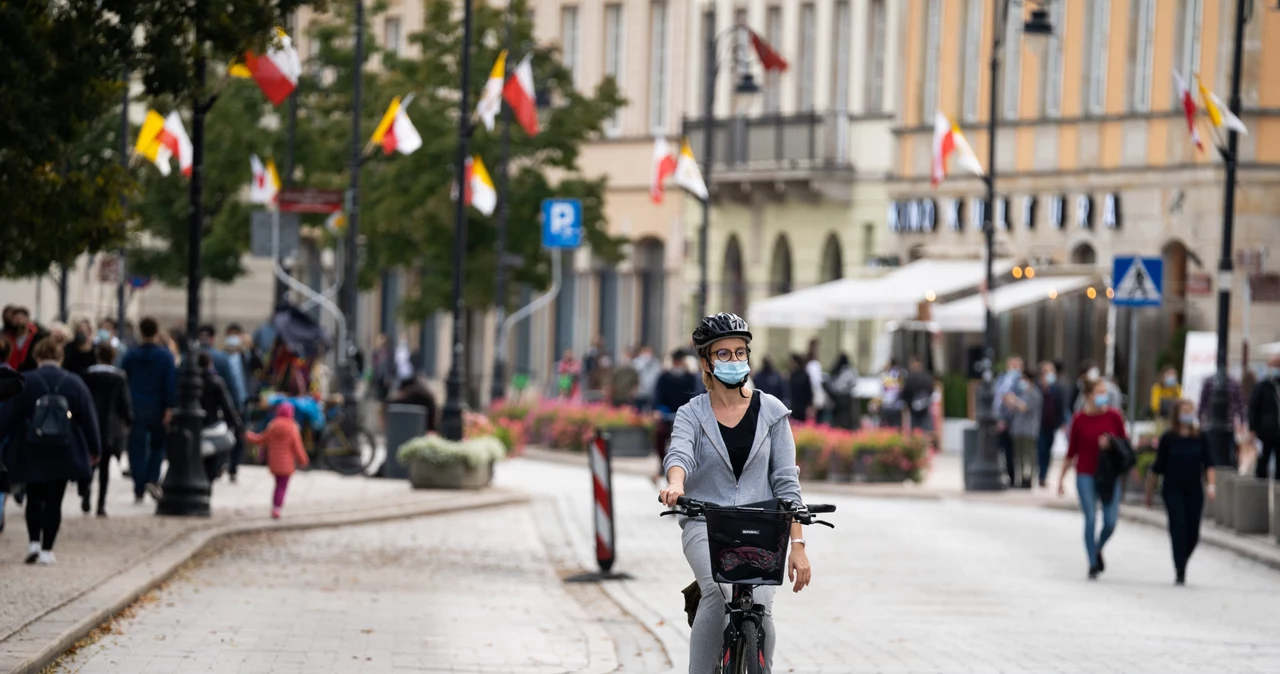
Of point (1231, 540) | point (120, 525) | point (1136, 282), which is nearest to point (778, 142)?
point (1136, 282)

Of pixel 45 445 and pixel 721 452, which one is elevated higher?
pixel 721 452

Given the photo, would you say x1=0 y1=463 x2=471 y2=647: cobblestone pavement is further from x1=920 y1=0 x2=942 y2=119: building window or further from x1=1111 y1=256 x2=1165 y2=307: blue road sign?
x1=920 y1=0 x2=942 y2=119: building window

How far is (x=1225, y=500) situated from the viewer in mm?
27516

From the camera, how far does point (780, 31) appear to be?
60.4m

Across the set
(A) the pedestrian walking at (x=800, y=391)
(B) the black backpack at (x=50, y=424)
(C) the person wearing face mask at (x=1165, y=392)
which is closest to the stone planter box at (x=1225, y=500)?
(C) the person wearing face mask at (x=1165, y=392)

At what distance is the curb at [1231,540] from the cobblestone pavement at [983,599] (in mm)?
192

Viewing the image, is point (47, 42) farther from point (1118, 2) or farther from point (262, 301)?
point (262, 301)

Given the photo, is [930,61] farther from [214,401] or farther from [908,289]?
[214,401]

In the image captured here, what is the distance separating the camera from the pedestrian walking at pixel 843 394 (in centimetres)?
4688

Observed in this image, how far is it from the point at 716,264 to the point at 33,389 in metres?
44.3

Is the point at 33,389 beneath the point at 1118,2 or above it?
beneath

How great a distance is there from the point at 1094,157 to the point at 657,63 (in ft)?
53.6

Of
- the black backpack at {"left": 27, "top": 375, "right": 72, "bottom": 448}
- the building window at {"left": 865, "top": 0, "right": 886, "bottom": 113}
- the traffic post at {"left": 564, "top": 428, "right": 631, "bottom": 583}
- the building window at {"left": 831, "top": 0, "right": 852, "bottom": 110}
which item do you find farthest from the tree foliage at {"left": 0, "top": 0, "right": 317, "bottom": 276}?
the building window at {"left": 831, "top": 0, "right": 852, "bottom": 110}

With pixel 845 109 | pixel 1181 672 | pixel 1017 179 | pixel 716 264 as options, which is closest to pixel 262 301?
pixel 716 264
